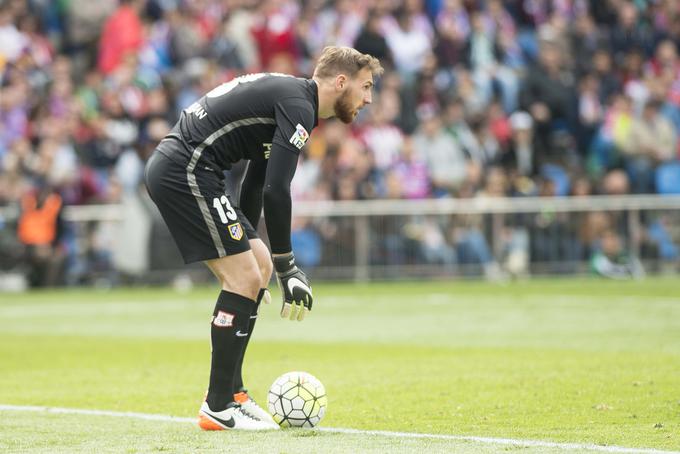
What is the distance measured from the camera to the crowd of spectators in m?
23.3

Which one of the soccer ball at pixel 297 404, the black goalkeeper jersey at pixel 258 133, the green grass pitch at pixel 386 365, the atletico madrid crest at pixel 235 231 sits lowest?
the green grass pitch at pixel 386 365

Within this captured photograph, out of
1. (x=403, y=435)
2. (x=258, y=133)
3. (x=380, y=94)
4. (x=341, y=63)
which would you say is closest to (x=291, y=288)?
(x=258, y=133)

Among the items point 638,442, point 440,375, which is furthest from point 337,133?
point 638,442

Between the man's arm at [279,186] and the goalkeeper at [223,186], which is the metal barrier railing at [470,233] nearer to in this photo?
the goalkeeper at [223,186]

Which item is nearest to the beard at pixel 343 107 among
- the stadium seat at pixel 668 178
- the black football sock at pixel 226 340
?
the black football sock at pixel 226 340

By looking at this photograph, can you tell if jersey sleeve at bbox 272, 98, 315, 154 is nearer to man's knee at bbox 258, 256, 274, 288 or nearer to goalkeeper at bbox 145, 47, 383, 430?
goalkeeper at bbox 145, 47, 383, 430

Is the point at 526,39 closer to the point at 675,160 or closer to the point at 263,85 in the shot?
the point at 675,160

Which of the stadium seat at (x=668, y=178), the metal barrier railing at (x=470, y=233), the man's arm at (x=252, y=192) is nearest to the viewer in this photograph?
the man's arm at (x=252, y=192)

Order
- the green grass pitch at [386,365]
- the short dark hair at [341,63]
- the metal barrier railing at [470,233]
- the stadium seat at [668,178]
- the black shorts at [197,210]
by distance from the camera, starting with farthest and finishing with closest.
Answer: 1. the stadium seat at [668,178]
2. the metal barrier railing at [470,233]
3. the short dark hair at [341,63]
4. the black shorts at [197,210]
5. the green grass pitch at [386,365]

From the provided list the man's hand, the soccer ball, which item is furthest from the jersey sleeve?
the soccer ball

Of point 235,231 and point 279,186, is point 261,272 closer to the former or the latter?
point 235,231

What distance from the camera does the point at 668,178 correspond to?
79.2 ft

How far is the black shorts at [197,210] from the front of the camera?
309 inches

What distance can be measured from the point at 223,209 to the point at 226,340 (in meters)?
0.78
